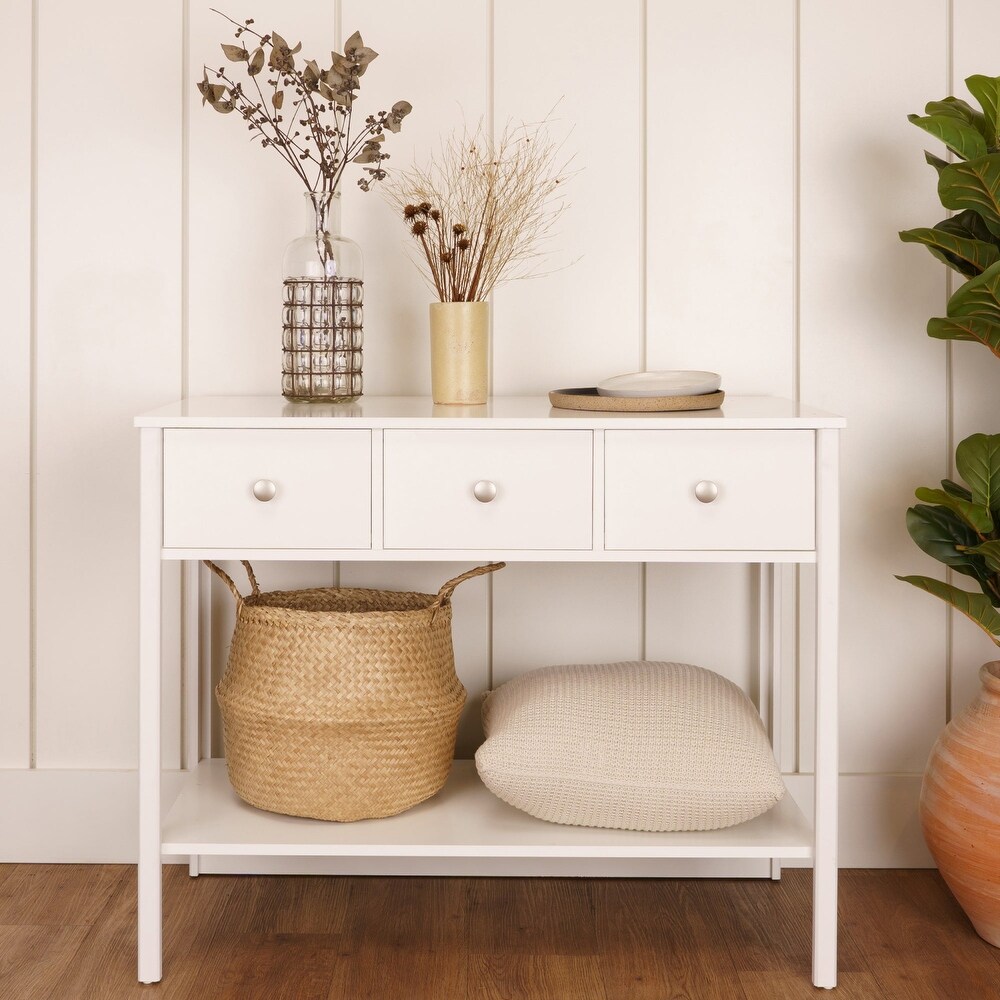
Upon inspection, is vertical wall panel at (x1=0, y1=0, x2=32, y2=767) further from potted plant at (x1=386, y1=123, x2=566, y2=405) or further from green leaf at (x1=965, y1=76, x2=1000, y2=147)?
green leaf at (x1=965, y1=76, x2=1000, y2=147)

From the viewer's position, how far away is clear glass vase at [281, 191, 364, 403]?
1.88 meters

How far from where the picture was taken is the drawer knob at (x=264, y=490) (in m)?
1.64

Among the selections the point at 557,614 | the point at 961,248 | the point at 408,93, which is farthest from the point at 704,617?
the point at 408,93

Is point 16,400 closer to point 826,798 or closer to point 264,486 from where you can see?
point 264,486

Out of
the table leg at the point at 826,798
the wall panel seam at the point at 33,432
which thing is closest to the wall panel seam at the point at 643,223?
the table leg at the point at 826,798

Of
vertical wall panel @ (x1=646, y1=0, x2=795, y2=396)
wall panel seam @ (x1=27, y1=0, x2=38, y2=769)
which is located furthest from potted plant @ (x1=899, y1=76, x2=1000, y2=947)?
wall panel seam @ (x1=27, y1=0, x2=38, y2=769)

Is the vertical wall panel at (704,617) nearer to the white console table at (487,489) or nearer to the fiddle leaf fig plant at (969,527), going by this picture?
the fiddle leaf fig plant at (969,527)

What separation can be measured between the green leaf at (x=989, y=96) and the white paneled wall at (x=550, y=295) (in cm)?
28

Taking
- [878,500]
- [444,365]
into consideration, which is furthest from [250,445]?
[878,500]

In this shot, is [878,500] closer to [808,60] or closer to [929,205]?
[929,205]

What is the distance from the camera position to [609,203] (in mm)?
2090

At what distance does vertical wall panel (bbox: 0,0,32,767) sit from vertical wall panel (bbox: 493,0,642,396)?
85cm

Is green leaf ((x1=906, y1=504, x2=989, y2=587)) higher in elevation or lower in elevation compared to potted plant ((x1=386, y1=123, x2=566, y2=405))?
lower

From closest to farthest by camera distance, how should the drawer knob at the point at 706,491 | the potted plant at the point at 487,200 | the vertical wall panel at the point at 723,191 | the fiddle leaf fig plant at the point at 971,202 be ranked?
the drawer knob at the point at 706,491, the fiddle leaf fig plant at the point at 971,202, the potted plant at the point at 487,200, the vertical wall panel at the point at 723,191
